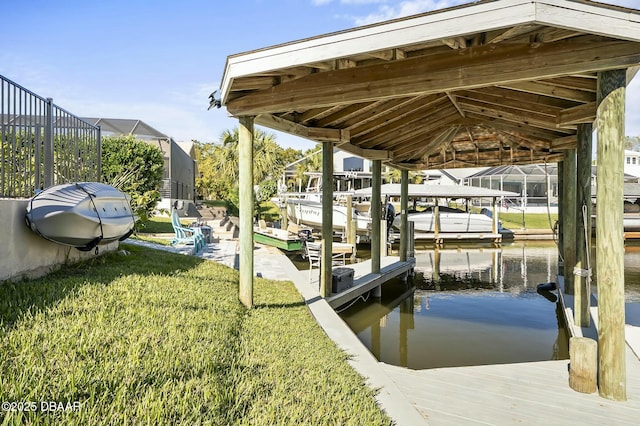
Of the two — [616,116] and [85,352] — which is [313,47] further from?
[85,352]

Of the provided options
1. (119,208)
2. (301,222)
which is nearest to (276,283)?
(119,208)

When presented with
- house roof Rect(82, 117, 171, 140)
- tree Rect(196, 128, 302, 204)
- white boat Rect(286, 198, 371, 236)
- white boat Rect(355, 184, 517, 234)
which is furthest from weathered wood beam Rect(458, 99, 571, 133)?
house roof Rect(82, 117, 171, 140)

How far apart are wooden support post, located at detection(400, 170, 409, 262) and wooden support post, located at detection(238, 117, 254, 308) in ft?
20.9

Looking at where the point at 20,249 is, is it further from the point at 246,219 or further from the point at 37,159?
the point at 246,219

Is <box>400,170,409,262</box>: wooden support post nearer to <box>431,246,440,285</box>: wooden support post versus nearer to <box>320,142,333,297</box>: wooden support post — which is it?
<box>431,246,440,285</box>: wooden support post

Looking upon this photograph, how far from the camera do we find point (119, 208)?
6.04 metres

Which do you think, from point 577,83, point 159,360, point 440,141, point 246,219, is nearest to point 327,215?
point 246,219

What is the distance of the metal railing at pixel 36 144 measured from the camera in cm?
469

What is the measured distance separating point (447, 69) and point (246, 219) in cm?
291

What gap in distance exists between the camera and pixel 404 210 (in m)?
11.2

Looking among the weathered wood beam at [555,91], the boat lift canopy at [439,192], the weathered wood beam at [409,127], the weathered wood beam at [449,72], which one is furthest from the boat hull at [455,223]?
the weathered wood beam at [449,72]

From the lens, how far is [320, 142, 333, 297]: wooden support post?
690 cm

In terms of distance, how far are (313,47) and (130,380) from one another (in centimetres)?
327

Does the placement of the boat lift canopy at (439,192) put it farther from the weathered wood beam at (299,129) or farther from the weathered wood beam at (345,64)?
the weathered wood beam at (345,64)
